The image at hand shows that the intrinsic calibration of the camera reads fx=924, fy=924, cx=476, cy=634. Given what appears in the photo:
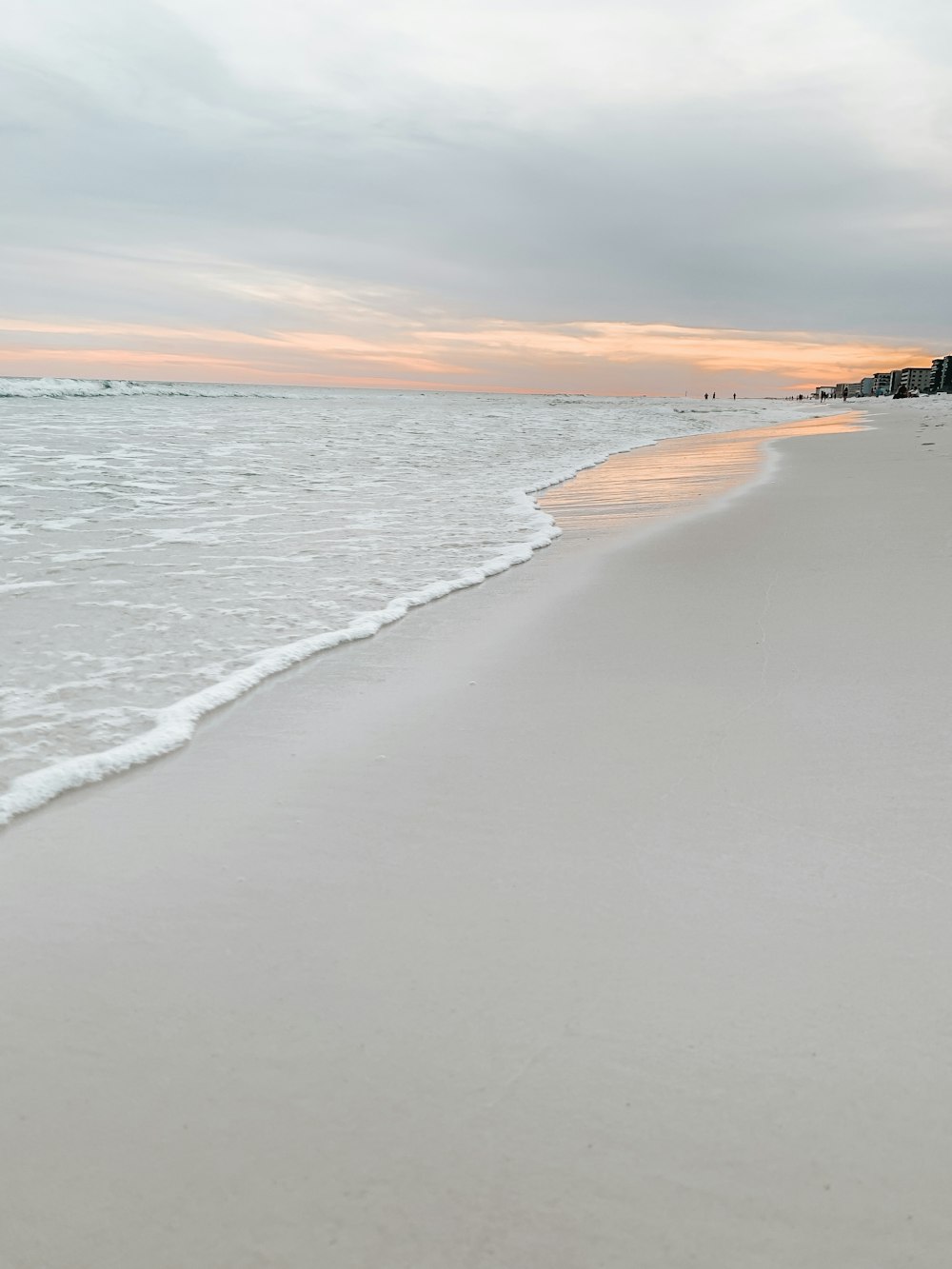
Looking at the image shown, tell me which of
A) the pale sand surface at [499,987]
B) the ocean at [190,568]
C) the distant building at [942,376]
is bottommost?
the pale sand surface at [499,987]

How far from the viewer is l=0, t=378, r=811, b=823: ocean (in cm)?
296

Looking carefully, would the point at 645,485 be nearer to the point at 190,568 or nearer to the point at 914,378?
the point at 190,568

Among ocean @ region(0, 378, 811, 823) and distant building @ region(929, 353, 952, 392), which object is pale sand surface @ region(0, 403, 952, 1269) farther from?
distant building @ region(929, 353, 952, 392)

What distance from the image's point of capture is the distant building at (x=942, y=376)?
135 meters

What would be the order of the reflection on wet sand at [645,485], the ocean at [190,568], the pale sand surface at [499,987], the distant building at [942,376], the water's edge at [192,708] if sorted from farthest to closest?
the distant building at [942,376]
the reflection on wet sand at [645,485]
the ocean at [190,568]
the water's edge at [192,708]
the pale sand surface at [499,987]

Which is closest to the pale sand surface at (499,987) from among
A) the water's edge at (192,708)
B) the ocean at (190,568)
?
the water's edge at (192,708)

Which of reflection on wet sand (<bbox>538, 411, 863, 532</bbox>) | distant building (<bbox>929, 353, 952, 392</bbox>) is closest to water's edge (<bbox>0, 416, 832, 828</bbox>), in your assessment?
reflection on wet sand (<bbox>538, 411, 863, 532</bbox>)

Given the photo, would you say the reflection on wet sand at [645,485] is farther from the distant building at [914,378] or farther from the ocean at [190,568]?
the distant building at [914,378]

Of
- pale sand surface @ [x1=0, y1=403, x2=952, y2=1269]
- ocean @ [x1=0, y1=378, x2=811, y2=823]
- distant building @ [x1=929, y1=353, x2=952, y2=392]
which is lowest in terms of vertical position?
pale sand surface @ [x1=0, y1=403, x2=952, y2=1269]

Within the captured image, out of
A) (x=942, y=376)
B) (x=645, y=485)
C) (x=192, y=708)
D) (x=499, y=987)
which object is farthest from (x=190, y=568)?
(x=942, y=376)

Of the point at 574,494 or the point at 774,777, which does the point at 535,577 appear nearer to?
the point at 774,777

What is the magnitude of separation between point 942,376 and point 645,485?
15088 centimetres

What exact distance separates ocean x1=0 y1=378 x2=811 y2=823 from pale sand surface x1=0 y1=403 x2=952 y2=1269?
1.10 ft

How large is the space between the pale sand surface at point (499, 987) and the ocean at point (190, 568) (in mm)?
337
